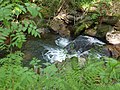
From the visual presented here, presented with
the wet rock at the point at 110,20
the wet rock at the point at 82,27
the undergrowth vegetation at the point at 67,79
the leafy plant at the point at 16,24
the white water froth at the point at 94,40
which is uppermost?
the leafy plant at the point at 16,24

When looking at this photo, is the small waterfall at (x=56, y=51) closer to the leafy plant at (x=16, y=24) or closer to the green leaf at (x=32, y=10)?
the leafy plant at (x=16, y=24)

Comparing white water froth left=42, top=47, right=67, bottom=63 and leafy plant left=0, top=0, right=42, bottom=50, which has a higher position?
leafy plant left=0, top=0, right=42, bottom=50

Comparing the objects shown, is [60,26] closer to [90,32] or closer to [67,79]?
[90,32]

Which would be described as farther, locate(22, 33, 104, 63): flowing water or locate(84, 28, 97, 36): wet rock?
locate(84, 28, 97, 36): wet rock

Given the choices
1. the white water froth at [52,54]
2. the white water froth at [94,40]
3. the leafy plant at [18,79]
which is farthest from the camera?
the white water froth at [94,40]

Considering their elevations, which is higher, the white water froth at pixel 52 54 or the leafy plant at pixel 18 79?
the leafy plant at pixel 18 79

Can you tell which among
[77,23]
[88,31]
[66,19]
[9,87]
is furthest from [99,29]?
[9,87]

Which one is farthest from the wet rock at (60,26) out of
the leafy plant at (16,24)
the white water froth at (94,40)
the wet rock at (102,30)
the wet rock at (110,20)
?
the leafy plant at (16,24)

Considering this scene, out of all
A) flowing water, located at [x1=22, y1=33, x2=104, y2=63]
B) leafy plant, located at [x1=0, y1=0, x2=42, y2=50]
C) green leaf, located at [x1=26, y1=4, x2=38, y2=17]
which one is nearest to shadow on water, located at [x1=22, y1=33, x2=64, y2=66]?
flowing water, located at [x1=22, y1=33, x2=104, y2=63]

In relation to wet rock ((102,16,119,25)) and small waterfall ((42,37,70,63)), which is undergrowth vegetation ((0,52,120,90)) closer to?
small waterfall ((42,37,70,63))

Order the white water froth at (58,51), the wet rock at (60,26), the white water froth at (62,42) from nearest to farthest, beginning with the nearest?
the white water froth at (58,51) → the white water froth at (62,42) → the wet rock at (60,26)

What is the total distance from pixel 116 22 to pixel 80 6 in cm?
207

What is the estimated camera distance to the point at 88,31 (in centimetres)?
905

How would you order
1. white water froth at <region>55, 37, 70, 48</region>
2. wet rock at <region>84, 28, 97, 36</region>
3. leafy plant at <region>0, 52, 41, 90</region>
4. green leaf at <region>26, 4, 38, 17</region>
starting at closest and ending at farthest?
green leaf at <region>26, 4, 38, 17</region> < leafy plant at <region>0, 52, 41, 90</region> < white water froth at <region>55, 37, 70, 48</region> < wet rock at <region>84, 28, 97, 36</region>
